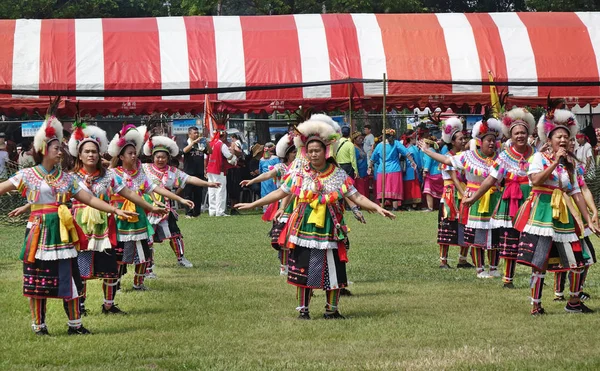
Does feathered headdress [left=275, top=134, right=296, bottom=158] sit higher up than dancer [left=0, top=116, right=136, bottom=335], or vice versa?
feathered headdress [left=275, top=134, right=296, bottom=158]

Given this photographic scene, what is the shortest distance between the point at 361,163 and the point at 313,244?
608 inches

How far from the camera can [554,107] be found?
33.9 feet

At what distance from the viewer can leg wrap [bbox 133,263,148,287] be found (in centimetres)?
1234

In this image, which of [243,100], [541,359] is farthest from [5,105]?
[541,359]

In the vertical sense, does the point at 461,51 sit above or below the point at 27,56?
above

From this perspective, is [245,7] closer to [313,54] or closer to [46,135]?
[313,54]

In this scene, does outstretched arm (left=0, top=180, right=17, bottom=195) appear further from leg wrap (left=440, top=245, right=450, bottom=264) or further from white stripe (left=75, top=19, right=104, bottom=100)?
white stripe (left=75, top=19, right=104, bottom=100)

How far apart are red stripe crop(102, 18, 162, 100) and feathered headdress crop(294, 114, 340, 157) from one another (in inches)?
591

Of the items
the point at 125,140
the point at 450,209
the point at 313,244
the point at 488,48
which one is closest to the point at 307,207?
the point at 313,244

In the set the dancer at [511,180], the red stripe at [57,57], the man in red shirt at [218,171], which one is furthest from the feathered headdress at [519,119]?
the red stripe at [57,57]

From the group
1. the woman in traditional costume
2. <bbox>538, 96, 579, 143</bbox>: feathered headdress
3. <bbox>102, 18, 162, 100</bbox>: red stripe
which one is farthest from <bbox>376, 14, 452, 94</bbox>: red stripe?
the woman in traditional costume

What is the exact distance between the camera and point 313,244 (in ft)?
32.5

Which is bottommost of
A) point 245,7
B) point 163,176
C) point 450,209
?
point 450,209

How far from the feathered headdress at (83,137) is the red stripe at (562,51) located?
16.7m
